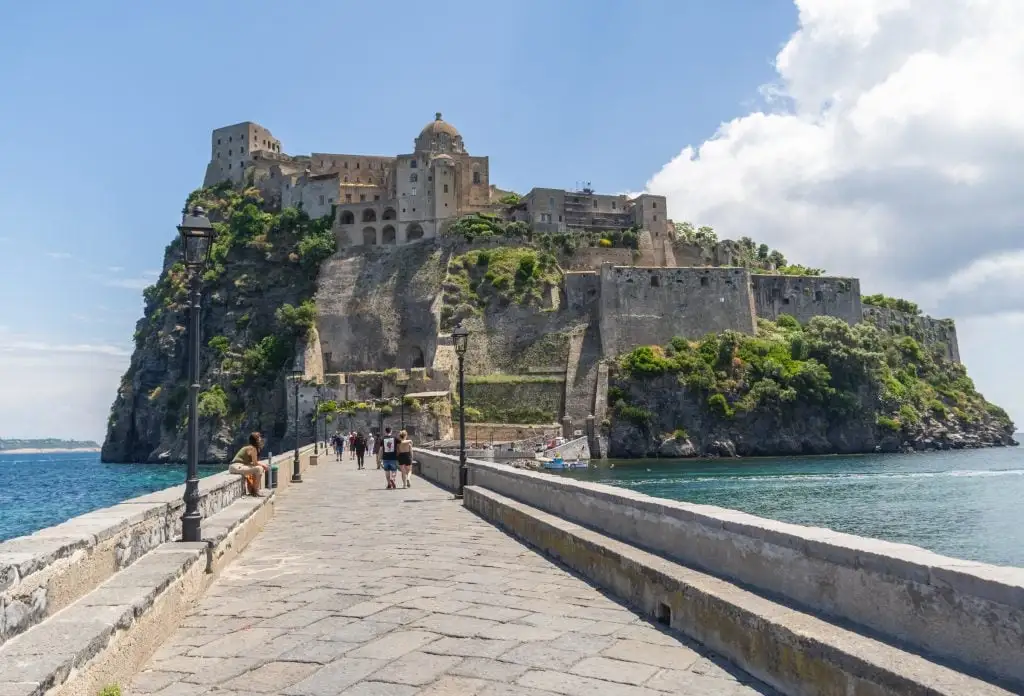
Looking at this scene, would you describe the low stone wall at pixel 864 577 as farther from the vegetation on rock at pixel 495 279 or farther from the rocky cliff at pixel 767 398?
the vegetation on rock at pixel 495 279

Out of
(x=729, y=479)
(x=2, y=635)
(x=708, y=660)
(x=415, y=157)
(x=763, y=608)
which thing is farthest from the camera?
(x=415, y=157)

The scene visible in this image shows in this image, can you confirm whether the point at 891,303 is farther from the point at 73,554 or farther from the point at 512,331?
the point at 73,554

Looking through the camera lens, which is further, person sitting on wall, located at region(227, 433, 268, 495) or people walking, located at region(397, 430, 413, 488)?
people walking, located at region(397, 430, 413, 488)

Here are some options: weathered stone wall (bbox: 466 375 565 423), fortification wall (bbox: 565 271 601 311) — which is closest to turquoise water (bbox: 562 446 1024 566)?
weathered stone wall (bbox: 466 375 565 423)

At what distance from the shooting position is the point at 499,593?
23.5 ft

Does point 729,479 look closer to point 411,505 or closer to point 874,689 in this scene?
point 411,505

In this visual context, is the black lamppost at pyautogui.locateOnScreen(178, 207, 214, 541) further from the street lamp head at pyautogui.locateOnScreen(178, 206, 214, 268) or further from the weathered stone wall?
the weathered stone wall

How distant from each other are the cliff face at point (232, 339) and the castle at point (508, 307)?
2.84 metres

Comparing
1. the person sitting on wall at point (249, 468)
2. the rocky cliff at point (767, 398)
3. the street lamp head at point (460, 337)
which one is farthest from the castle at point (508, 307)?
the person sitting on wall at point (249, 468)

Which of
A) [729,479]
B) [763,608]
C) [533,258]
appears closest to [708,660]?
[763,608]

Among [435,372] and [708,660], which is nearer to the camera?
[708,660]

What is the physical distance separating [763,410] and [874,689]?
5951 cm

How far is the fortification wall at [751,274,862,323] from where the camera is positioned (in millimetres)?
70062

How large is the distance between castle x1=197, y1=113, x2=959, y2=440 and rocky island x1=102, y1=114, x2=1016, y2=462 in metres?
0.18
